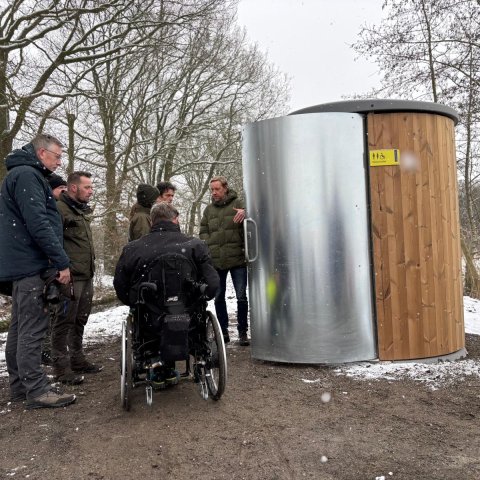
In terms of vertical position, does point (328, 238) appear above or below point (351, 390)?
above

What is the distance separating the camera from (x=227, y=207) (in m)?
6.07

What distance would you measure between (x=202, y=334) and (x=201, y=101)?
19354 millimetres

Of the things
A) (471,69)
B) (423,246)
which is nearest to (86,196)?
(423,246)

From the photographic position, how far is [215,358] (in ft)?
12.6

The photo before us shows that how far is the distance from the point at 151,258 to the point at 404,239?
253 cm

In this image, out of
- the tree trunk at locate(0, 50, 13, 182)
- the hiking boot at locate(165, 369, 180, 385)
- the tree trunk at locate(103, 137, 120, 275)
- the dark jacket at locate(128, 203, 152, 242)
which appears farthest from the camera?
the tree trunk at locate(103, 137, 120, 275)

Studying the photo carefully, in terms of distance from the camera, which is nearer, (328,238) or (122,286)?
(122,286)

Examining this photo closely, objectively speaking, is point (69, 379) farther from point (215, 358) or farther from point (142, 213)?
point (142, 213)

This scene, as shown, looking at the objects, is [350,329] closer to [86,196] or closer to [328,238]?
[328,238]

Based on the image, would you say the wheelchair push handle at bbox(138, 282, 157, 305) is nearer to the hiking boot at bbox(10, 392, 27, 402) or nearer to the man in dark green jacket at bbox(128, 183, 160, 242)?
the hiking boot at bbox(10, 392, 27, 402)

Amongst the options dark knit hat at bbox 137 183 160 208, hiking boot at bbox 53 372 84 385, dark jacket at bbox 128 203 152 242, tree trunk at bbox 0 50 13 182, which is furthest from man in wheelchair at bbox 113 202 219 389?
tree trunk at bbox 0 50 13 182

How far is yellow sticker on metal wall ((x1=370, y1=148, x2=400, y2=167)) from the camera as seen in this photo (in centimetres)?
491

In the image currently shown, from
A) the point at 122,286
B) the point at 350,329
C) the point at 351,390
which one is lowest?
the point at 351,390

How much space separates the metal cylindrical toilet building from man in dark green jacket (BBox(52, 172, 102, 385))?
1.88 metres
